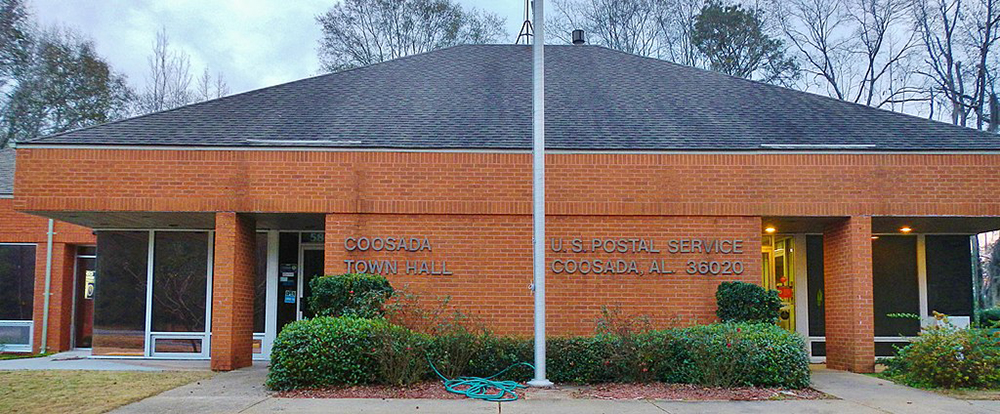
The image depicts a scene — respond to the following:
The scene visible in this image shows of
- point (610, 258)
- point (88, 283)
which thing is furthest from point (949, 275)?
point (88, 283)

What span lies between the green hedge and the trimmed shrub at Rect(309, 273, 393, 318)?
33.4 inches

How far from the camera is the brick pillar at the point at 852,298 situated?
14.0m

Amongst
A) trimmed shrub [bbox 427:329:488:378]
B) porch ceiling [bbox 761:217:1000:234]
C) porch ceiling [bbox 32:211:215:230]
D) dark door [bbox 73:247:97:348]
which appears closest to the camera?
trimmed shrub [bbox 427:329:488:378]

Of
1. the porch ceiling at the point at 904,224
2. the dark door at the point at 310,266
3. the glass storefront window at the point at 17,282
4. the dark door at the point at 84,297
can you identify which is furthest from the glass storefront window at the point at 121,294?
the porch ceiling at the point at 904,224

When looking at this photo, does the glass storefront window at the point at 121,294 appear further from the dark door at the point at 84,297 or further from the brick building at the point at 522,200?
the dark door at the point at 84,297

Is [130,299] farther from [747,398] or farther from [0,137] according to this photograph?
[0,137]

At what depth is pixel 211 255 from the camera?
54.5 feet

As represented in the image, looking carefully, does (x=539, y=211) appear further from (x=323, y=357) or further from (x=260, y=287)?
(x=260, y=287)

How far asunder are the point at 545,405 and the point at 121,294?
10.4m

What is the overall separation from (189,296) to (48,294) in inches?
211

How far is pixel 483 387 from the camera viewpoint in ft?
36.3

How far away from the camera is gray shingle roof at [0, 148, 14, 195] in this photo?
66.8ft

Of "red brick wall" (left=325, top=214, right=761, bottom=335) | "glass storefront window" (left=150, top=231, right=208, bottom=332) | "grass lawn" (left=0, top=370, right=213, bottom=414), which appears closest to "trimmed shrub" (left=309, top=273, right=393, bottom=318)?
"red brick wall" (left=325, top=214, right=761, bottom=335)

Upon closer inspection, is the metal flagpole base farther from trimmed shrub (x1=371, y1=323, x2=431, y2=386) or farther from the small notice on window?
the small notice on window
